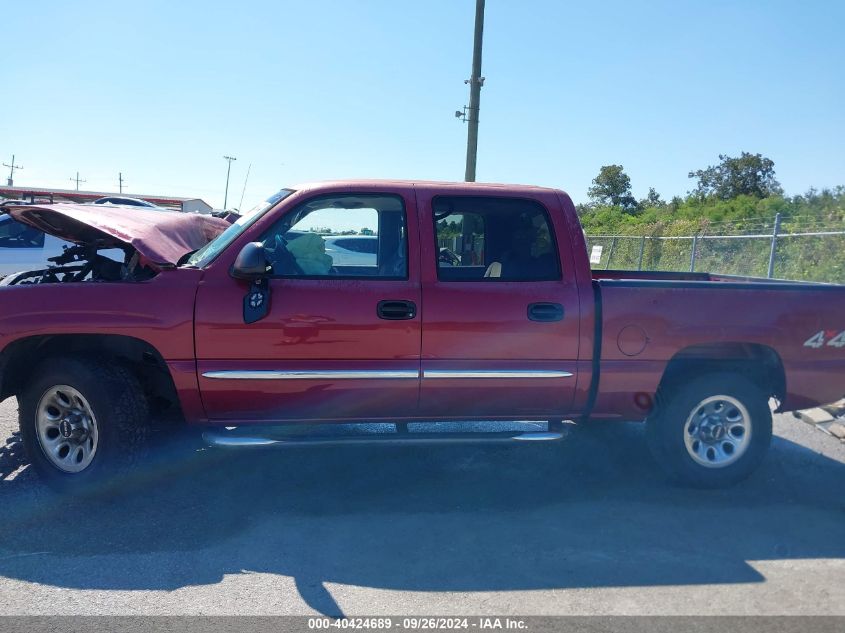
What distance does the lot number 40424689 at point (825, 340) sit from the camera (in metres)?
4.43

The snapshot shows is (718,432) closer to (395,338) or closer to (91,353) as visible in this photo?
(395,338)

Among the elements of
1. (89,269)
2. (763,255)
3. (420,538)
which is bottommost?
(420,538)

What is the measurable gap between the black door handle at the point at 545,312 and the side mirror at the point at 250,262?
64.6 inches

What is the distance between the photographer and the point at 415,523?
3.92 metres

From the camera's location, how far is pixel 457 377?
416cm

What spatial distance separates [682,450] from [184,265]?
3.44 m

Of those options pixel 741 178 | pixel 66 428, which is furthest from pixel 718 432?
pixel 741 178

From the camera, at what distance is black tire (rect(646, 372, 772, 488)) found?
14.5 feet

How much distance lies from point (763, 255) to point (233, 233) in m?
14.5

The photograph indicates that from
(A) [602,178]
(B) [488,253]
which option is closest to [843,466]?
(B) [488,253]

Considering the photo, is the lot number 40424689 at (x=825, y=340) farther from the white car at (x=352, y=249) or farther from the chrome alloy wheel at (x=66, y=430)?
the chrome alloy wheel at (x=66, y=430)

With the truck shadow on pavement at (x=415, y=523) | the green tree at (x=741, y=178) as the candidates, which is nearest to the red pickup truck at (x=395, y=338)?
the truck shadow on pavement at (x=415, y=523)

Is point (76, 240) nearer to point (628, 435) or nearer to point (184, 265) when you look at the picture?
point (184, 265)

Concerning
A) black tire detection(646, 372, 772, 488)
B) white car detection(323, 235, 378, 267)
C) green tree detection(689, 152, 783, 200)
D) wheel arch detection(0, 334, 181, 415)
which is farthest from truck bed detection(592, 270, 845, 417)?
green tree detection(689, 152, 783, 200)
